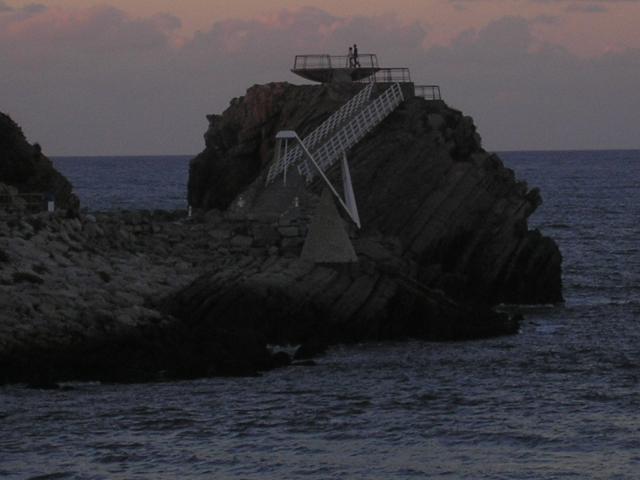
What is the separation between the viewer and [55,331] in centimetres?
3962

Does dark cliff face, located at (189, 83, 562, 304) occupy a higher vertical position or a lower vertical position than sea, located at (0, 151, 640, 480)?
higher

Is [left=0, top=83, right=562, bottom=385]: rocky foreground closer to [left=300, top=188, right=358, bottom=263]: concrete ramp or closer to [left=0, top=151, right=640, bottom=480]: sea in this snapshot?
[left=300, top=188, right=358, bottom=263]: concrete ramp

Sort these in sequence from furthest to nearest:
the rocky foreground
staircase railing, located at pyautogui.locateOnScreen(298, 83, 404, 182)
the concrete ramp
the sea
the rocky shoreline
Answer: staircase railing, located at pyautogui.locateOnScreen(298, 83, 404, 182) → the concrete ramp → the rocky foreground → the rocky shoreline → the sea

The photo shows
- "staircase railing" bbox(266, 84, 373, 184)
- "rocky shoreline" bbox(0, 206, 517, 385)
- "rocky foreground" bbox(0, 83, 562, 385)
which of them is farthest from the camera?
"staircase railing" bbox(266, 84, 373, 184)

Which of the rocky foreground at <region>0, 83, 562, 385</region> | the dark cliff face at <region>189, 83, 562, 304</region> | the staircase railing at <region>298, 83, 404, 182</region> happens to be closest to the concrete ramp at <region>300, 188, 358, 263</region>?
the rocky foreground at <region>0, 83, 562, 385</region>

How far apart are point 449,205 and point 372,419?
22959 mm

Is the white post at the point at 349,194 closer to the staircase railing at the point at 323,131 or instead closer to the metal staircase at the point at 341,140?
the metal staircase at the point at 341,140

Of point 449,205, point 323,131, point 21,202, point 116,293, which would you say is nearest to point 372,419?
point 116,293

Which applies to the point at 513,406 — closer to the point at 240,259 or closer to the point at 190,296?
the point at 190,296

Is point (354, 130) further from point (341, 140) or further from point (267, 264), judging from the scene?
point (267, 264)

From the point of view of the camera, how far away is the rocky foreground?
4038 centimetres

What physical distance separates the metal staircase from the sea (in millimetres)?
10057

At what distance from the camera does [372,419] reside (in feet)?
115

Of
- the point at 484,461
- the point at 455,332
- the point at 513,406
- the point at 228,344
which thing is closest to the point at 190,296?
the point at 228,344
